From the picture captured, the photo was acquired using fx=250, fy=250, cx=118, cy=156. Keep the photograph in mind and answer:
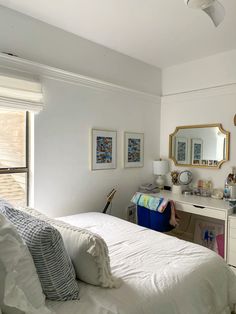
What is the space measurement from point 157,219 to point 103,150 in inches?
42.0

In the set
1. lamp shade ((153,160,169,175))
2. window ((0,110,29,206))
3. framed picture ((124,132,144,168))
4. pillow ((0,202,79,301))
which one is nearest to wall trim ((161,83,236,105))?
framed picture ((124,132,144,168))

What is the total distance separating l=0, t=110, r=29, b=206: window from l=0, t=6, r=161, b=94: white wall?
0.63 m

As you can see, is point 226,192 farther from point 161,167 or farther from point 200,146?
point 161,167

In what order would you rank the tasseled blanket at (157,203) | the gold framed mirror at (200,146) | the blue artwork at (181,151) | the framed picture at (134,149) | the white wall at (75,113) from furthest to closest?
the blue artwork at (181,151) → the framed picture at (134,149) → the gold framed mirror at (200,146) → the tasseled blanket at (157,203) → the white wall at (75,113)

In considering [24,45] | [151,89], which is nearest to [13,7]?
[24,45]

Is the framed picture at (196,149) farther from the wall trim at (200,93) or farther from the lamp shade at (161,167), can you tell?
the wall trim at (200,93)

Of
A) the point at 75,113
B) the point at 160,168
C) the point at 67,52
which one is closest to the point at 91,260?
the point at 75,113

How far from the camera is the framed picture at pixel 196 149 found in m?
3.48

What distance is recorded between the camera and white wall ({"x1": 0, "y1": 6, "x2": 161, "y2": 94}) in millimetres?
2359

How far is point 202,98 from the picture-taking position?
3.44 metres

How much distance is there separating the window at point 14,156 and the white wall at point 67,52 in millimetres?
634

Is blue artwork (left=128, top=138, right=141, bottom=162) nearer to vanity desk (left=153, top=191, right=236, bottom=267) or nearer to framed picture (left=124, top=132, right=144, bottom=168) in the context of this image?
framed picture (left=124, top=132, right=144, bottom=168)

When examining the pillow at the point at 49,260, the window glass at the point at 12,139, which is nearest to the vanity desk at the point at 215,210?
the window glass at the point at 12,139

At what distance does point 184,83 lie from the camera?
3.63m
